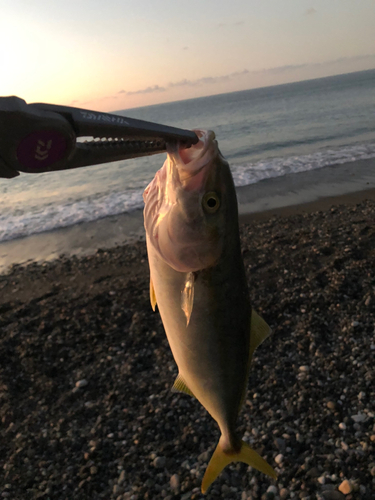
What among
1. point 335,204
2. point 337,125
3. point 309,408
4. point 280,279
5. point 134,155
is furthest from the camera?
point 337,125

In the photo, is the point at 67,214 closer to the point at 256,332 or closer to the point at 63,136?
the point at 256,332

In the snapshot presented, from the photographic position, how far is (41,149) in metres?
1.53

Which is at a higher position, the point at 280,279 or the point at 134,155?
the point at 134,155

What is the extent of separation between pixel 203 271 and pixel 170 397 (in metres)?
3.31

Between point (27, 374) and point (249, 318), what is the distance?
4.48 metres

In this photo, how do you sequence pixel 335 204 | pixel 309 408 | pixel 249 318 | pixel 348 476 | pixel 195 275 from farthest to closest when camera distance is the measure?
pixel 335 204 → pixel 309 408 → pixel 348 476 → pixel 249 318 → pixel 195 275

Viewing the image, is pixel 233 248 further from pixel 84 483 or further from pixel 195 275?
pixel 84 483

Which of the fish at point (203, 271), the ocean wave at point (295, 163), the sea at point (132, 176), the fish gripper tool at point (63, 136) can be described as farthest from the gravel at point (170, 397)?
the ocean wave at point (295, 163)

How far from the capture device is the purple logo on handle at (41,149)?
1.49 m

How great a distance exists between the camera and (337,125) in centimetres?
3081

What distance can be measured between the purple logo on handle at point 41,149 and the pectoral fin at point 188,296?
96 cm

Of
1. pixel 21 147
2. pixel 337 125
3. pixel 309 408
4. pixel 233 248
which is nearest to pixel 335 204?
pixel 309 408

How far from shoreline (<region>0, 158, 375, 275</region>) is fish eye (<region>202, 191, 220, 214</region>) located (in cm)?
971

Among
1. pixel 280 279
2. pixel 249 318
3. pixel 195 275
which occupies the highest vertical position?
pixel 195 275
